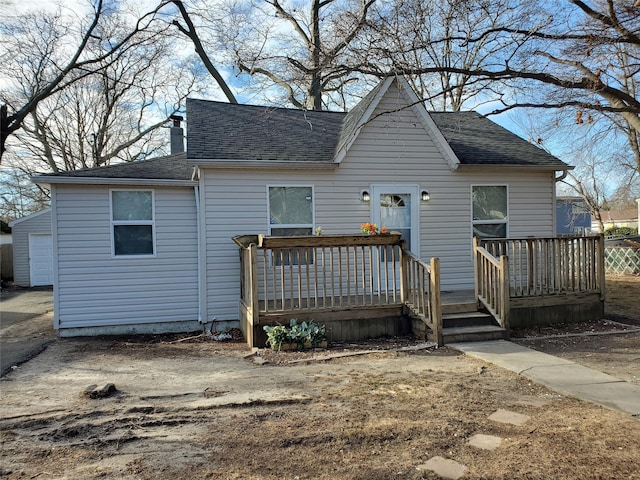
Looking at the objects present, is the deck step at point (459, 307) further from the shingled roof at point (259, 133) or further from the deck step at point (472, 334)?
the shingled roof at point (259, 133)

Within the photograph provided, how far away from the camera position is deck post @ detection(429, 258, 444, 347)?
21.9 feet

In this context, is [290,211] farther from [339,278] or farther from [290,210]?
[339,278]

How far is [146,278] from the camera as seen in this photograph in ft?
28.2

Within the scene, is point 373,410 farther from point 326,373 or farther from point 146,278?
point 146,278

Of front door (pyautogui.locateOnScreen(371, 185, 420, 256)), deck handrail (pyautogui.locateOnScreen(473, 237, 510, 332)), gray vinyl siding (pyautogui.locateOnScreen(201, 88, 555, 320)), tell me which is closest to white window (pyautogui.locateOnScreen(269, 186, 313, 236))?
gray vinyl siding (pyautogui.locateOnScreen(201, 88, 555, 320))

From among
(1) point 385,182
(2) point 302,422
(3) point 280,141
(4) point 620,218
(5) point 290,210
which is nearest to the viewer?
(2) point 302,422

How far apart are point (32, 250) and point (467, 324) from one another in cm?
1856

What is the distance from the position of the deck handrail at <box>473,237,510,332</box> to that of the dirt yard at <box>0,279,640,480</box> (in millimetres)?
1083

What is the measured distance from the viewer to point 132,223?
8547mm

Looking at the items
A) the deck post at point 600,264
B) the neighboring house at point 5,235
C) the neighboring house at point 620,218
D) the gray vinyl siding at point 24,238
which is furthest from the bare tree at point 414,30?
the neighboring house at point 620,218

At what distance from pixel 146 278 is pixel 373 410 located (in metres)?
5.97

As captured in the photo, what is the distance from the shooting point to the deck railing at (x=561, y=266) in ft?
26.6

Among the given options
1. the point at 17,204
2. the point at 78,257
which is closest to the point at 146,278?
the point at 78,257

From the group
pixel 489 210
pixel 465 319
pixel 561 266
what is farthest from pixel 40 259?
pixel 561 266
